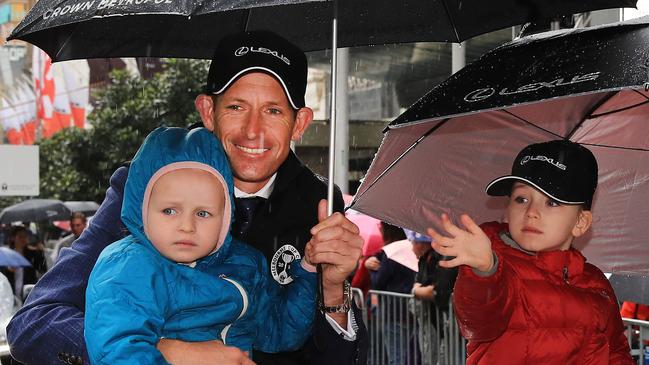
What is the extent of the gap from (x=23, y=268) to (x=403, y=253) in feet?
25.8

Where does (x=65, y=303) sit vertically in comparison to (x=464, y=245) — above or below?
below

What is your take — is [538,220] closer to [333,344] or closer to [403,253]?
[333,344]

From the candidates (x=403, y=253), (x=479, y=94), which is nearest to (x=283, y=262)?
(x=479, y=94)

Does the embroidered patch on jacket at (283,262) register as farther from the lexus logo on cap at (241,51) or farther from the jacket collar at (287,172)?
the lexus logo on cap at (241,51)

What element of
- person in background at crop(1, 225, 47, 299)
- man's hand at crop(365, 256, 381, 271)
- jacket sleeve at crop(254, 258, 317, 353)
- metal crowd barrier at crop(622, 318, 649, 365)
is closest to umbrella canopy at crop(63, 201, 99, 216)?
person in background at crop(1, 225, 47, 299)

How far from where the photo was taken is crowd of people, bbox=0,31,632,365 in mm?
3174

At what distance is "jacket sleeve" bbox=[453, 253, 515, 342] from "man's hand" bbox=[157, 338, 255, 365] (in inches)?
36.3

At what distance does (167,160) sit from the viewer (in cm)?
326

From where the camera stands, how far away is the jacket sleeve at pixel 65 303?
317cm

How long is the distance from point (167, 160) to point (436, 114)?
1.17 meters

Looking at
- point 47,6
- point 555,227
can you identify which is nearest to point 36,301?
point 47,6

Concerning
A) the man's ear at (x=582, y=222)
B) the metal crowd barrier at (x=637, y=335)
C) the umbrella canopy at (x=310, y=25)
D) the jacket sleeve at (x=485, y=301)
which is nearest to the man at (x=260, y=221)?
the jacket sleeve at (x=485, y=301)

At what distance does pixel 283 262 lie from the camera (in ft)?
11.9

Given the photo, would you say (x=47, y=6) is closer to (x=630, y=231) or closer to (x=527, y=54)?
(x=527, y=54)
